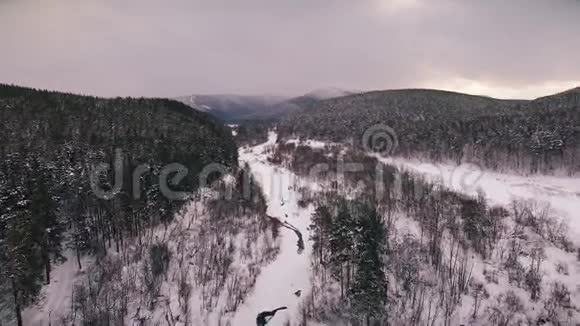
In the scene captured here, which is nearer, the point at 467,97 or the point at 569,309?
the point at 569,309

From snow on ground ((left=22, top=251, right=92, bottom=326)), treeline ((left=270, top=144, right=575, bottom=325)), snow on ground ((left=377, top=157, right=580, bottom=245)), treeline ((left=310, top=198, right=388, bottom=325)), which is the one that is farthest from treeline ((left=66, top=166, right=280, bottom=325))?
snow on ground ((left=377, top=157, right=580, bottom=245))

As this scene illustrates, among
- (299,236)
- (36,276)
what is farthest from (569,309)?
(36,276)

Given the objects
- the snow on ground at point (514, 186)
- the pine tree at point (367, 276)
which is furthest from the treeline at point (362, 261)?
the snow on ground at point (514, 186)

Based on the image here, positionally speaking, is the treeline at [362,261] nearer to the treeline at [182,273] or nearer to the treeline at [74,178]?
the treeline at [182,273]

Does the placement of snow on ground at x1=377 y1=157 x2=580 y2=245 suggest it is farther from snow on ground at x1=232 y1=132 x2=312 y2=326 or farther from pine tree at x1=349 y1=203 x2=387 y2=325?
snow on ground at x1=232 y1=132 x2=312 y2=326

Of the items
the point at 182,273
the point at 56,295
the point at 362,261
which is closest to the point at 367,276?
the point at 362,261

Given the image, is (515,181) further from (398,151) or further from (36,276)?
(36,276)
